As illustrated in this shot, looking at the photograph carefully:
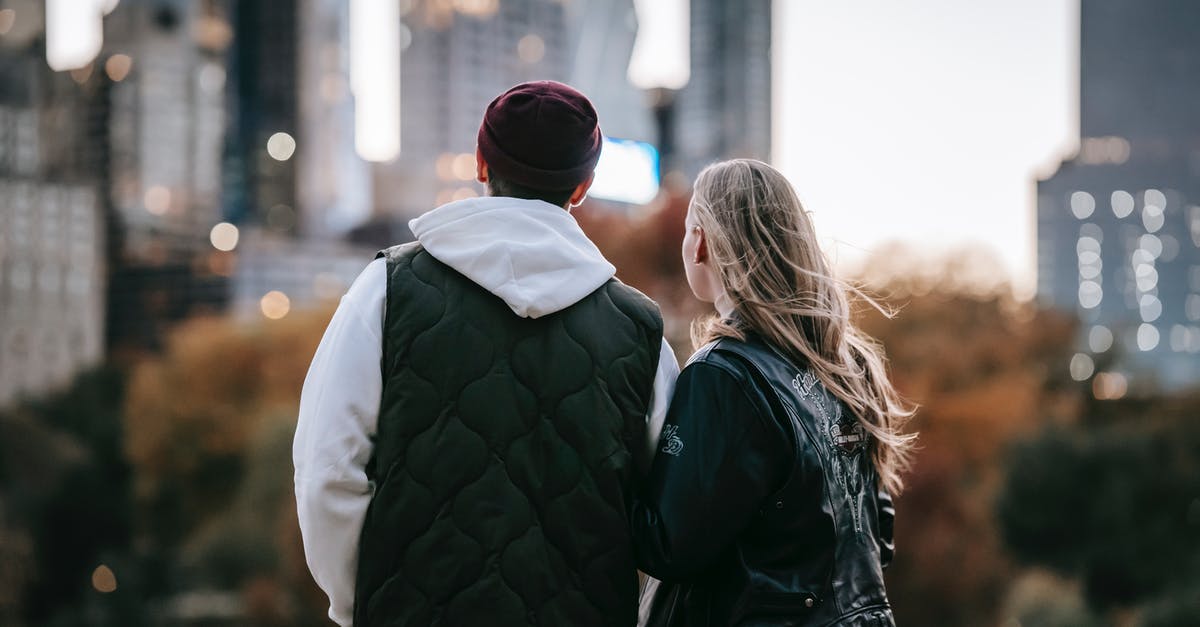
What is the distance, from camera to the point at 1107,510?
24.2 metres

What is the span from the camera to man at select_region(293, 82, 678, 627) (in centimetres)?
237

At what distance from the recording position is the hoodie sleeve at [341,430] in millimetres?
2354

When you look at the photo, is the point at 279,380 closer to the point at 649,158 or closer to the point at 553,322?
the point at 649,158

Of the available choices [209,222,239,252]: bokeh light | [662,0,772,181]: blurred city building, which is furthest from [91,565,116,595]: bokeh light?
[662,0,772,181]: blurred city building

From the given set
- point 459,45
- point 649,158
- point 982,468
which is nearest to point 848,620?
point 982,468

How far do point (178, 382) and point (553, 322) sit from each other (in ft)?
126

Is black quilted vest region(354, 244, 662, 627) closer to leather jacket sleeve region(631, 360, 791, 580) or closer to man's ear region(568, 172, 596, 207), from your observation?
leather jacket sleeve region(631, 360, 791, 580)

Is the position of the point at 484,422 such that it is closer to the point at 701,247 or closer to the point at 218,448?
the point at 701,247

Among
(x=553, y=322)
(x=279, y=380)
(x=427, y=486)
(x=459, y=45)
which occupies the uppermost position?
(x=459, y=45)

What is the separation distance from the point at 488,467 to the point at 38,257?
78.8m

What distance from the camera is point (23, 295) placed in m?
73.1

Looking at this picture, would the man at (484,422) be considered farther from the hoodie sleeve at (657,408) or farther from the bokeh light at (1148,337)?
the bokeh light at (1148,337)

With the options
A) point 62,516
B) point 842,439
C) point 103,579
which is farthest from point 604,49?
point 842,439

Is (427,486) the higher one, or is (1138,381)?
(427,486)
